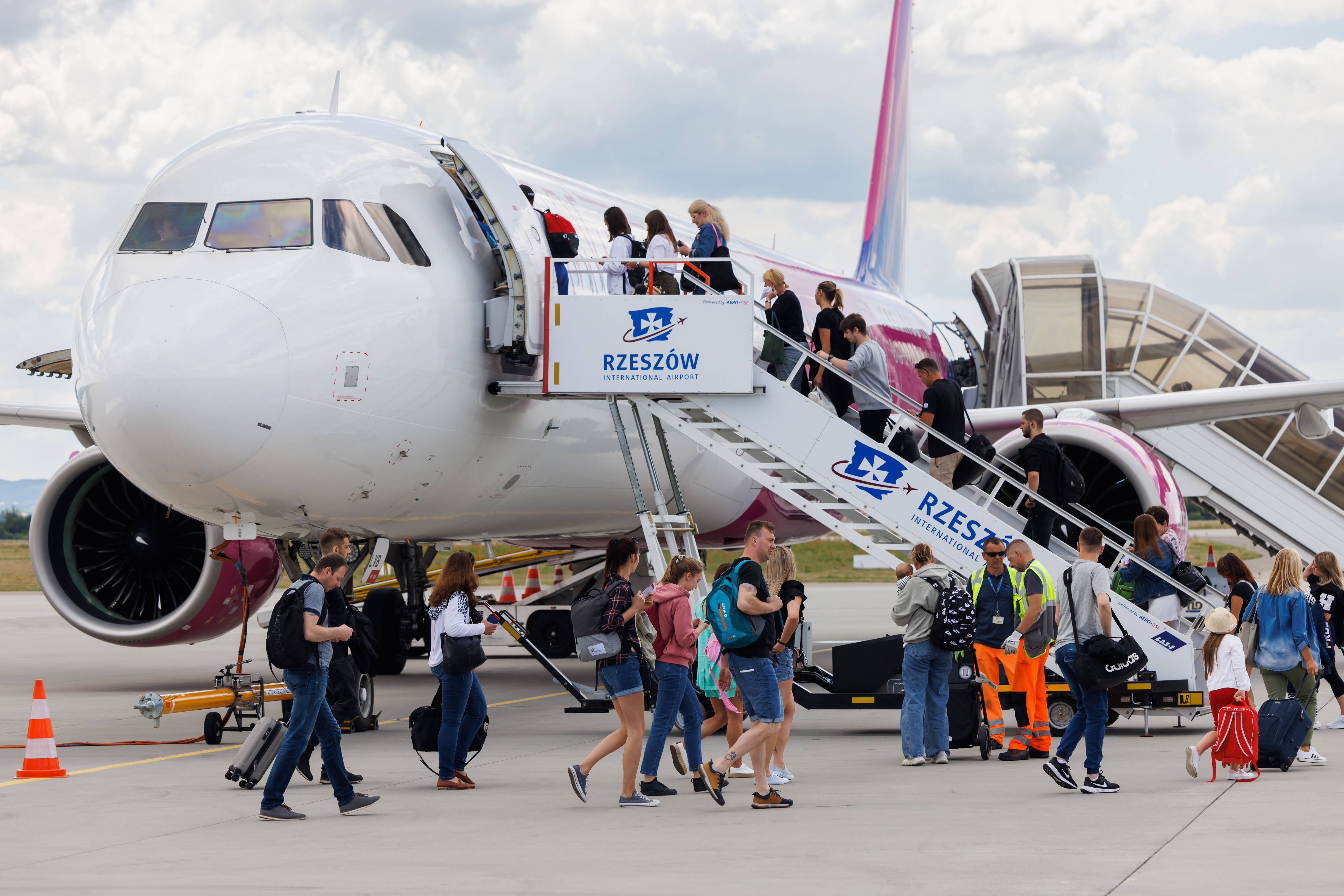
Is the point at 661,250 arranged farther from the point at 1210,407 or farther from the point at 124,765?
the point at 1210,407

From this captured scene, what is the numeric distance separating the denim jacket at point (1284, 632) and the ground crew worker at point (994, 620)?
58.3 inches

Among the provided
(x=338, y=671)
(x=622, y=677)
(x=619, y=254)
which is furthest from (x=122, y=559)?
(x=622, y=677)

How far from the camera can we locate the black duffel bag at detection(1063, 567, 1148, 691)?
27.6 feet

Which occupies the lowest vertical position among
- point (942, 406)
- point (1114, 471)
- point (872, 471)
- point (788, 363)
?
point (872, 471)

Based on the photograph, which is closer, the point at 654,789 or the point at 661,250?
the point at 654,789

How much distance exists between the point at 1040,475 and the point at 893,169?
15.8 metres

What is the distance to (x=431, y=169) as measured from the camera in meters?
11.0

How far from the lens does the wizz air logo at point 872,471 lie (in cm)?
1127

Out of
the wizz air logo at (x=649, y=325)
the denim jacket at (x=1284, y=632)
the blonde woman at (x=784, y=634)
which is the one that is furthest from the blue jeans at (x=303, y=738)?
the denim jacket at (x=1284, y=632)

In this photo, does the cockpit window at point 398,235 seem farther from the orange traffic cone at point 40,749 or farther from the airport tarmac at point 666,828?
the orange traffic cone at point 40,749

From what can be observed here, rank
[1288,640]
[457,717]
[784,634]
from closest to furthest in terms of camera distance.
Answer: [457,717] < [784,634] < [1288,640]

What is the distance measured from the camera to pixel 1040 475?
12539 mm

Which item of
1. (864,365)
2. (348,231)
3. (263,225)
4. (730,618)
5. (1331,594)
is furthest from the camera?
→ (864,365)

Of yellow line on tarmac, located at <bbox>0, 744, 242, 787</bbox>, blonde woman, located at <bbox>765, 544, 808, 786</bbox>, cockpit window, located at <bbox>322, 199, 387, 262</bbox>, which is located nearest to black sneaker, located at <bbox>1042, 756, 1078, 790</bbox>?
blonde woman, located at <bbox>765, 544, 808, 786</bbox>
